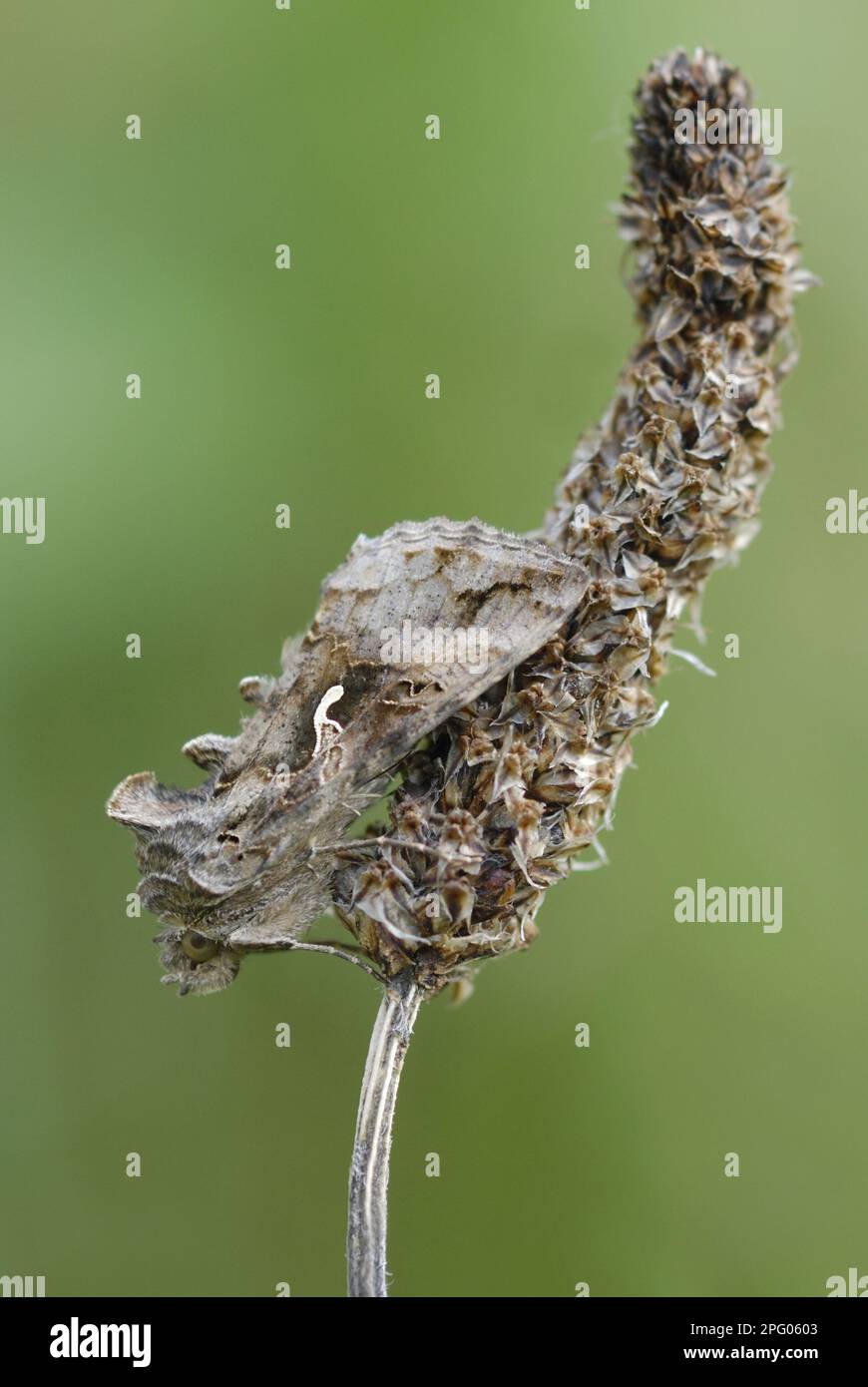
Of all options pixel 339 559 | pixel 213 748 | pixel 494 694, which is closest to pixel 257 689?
pixel 213 748

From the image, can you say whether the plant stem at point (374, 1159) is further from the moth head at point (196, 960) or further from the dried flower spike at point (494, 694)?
the moth head at point (196, 960)

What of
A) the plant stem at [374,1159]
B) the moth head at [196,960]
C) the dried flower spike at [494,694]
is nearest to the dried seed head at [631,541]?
the dried flower spike at [494,694]

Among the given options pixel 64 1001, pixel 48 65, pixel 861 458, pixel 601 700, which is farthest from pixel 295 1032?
pixel 48 65

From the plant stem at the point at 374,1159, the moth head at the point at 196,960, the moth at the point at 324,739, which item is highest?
the moth at the point at 324,739

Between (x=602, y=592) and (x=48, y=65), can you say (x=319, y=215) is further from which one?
(x=602, y=592)

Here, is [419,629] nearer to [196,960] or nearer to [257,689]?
[257,689]

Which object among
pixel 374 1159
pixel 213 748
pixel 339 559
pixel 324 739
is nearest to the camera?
pixel 374 1159
